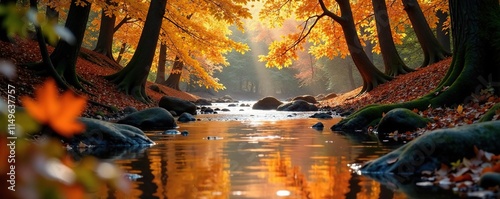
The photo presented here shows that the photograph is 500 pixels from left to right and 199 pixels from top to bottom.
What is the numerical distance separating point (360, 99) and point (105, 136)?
14.0m

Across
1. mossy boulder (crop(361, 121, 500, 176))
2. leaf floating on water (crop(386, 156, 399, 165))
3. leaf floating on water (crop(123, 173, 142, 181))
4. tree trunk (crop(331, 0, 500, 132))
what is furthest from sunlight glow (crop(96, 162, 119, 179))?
tree trunk (crop(331, 0, 500, 132))

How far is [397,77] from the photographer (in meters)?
21.7

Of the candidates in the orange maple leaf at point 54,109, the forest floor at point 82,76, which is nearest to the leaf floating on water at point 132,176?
the orange maple leaf at point 54,109

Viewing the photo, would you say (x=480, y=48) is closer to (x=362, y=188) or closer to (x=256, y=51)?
(x=362, y=188)

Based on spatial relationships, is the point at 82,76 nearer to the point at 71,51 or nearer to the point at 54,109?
the point at 71,51

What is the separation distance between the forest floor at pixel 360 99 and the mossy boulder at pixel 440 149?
3.35 m

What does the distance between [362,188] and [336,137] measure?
527 cm

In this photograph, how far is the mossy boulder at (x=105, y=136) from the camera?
26.9 feet

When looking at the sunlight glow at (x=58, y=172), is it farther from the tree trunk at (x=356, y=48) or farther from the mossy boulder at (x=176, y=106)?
the tree trunk at (x=356, y=48)

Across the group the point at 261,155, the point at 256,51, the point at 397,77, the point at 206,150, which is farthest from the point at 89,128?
the point at 256,51

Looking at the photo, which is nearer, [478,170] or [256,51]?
[478,170]

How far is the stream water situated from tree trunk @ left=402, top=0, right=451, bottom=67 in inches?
519

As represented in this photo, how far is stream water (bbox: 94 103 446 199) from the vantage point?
427cm

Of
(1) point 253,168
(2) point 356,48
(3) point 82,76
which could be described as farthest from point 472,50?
(3) point 82,76
